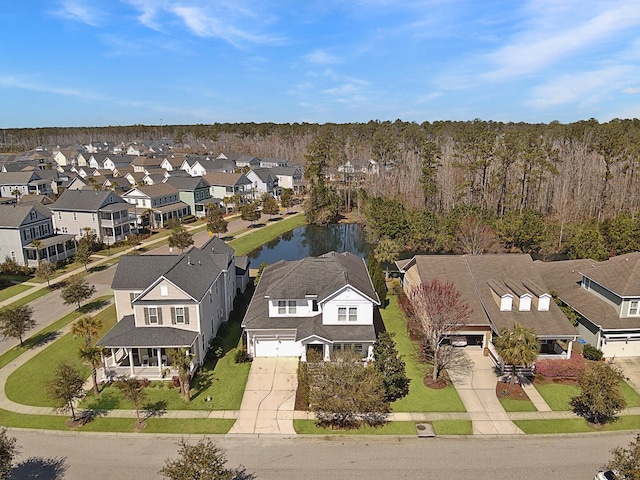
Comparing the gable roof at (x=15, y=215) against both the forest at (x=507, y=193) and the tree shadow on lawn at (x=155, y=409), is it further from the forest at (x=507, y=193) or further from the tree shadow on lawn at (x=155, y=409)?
the forest at (x=507, y=193)

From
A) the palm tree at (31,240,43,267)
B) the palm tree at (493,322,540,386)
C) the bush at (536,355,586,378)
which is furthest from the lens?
the palm tree at (31,240,43,267)

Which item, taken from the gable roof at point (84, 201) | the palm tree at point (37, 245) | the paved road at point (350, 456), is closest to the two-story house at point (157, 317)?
the paved road at point (350, 456)

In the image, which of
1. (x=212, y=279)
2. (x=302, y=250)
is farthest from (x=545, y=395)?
(x=302, y=250)

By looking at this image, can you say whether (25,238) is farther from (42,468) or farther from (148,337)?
(42,468)

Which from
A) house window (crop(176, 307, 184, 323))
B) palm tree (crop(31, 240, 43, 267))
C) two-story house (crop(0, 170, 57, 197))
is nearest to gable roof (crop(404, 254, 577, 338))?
house window (crop(176, 307, 184, 323))

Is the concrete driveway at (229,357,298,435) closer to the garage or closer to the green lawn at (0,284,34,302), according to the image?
the garage
